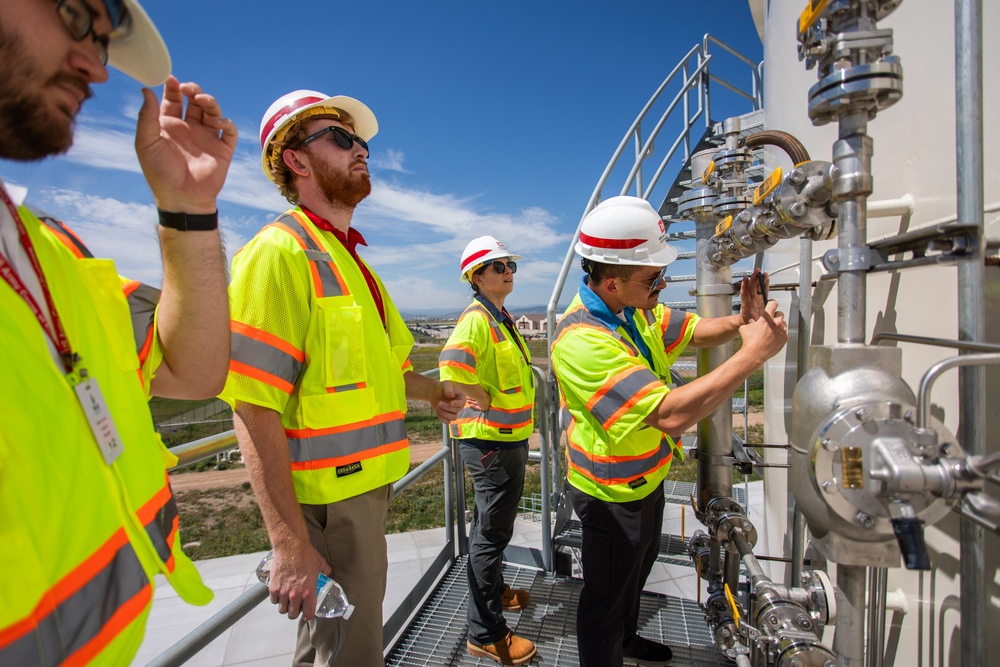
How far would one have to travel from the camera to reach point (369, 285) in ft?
5.80

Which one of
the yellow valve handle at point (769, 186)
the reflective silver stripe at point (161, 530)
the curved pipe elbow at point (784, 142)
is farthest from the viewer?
the curved pipe elbow at point (784, 142)

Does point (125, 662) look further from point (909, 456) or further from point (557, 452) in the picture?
point (557, 452)

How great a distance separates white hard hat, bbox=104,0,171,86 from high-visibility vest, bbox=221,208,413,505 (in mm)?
487

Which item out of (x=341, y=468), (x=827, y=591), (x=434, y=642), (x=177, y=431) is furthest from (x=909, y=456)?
(x=177, y=431)

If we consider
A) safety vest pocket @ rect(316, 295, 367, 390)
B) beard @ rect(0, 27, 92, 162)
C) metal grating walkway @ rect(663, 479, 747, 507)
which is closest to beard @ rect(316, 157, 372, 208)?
safety vest pocket @ rect(316, 295, 367, 390)

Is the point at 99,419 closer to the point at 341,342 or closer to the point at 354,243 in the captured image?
the point at 341,342

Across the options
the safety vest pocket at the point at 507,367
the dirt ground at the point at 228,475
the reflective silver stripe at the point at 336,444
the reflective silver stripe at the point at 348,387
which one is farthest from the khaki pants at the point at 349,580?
the dirt ground at the point at 228,475

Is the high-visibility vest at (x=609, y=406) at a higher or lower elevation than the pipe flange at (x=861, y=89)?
lower

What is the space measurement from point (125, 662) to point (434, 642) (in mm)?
2199

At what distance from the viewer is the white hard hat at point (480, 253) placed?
3.60 m

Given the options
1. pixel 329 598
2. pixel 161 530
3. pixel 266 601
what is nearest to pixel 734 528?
pixel 329 598

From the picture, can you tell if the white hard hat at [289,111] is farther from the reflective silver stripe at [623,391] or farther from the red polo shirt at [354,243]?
the reflective silver stripe at [623,391]

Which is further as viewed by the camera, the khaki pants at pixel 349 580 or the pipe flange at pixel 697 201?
the pipe flange at pixel 697 201

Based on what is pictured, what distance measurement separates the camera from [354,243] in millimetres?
1805
